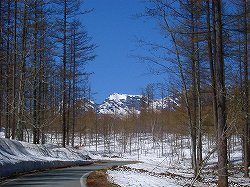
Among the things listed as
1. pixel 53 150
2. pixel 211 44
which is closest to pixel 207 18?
pixel 211 44

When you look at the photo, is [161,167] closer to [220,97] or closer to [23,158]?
[23,158]

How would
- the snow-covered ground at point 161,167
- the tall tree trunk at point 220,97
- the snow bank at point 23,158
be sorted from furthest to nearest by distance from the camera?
the snow bank at point 23,158 → the snow-covered ground at point 161,167 → the tall tree trunk at point 220,97

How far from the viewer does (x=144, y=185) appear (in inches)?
536

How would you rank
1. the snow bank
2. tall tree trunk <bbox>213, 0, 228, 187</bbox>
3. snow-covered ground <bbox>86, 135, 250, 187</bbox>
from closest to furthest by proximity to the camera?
tall tree trunk <bbox>213, 0, 228, 187</bbox>, snow-covered ground <bbox>86, 135, 250, 187</bbox>, the snow bank

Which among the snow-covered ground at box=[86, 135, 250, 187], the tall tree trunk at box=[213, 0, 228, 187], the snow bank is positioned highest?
the tall tree trunk at box=[213, 0, 228, 187]

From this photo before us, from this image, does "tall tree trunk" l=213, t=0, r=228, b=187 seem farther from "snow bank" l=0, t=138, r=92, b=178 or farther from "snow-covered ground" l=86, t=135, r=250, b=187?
"snow bank" l=0, t=138, r=92, b=178

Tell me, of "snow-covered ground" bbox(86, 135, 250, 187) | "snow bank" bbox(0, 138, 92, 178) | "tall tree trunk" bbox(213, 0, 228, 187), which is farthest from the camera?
"snow bank" bbox(0, 138, 92, 178)

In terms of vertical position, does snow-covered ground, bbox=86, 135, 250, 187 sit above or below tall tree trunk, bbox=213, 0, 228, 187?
below

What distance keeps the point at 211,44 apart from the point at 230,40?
1113mm

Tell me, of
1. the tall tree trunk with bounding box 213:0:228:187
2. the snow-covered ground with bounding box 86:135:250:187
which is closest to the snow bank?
the snow-covered ground with bounding box 86:135:250:187

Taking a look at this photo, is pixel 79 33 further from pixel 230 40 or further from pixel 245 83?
pixel 230 40

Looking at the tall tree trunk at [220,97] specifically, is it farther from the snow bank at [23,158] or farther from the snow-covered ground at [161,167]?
the snow bank at [23,158]

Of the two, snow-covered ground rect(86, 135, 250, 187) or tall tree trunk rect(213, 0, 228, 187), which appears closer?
tall tree trunk rect(213, 0, 228, 187)

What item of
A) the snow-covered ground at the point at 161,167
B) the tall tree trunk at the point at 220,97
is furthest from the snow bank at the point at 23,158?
the tall tree trunk at the point at 220,97
